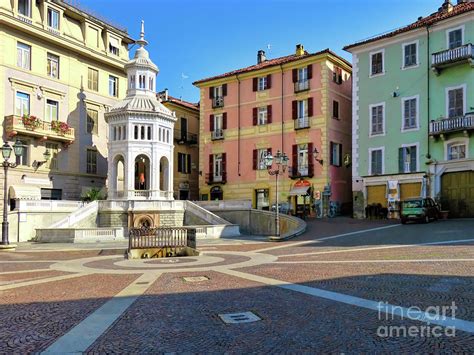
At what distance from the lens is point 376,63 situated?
3569cm

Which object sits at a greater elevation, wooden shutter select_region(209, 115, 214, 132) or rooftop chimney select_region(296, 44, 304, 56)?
rooftop chimney select_region(296, 44, 304, 56)

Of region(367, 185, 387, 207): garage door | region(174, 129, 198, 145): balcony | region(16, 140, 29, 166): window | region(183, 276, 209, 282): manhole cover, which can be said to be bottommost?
region(183, 276, 209, 282): manhole cover

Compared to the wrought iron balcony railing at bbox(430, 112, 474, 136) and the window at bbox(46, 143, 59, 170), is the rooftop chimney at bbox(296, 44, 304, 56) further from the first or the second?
the window at bbox(46, 143, 59, 170)

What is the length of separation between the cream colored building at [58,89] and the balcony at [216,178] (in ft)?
33.1

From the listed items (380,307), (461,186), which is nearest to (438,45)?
(461,186)

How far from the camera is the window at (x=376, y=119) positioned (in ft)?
115

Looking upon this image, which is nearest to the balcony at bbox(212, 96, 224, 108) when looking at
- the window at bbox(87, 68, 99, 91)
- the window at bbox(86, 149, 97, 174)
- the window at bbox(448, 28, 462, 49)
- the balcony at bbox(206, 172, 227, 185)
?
the balcony at bbox(206, 172, 227, 185)

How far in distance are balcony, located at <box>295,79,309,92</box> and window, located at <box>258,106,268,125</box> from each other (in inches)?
151

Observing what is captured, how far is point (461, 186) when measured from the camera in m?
30.2

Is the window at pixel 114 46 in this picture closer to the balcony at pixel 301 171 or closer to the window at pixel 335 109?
the balcony at pixel 301 171

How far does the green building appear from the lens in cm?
3033

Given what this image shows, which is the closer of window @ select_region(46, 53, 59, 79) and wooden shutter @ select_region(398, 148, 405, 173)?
wooden shutter @ select_region(398, 148, 405, 173)

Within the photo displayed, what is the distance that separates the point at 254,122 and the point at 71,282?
33.0 m

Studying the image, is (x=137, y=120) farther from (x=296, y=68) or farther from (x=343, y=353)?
(x=343, y=353)
